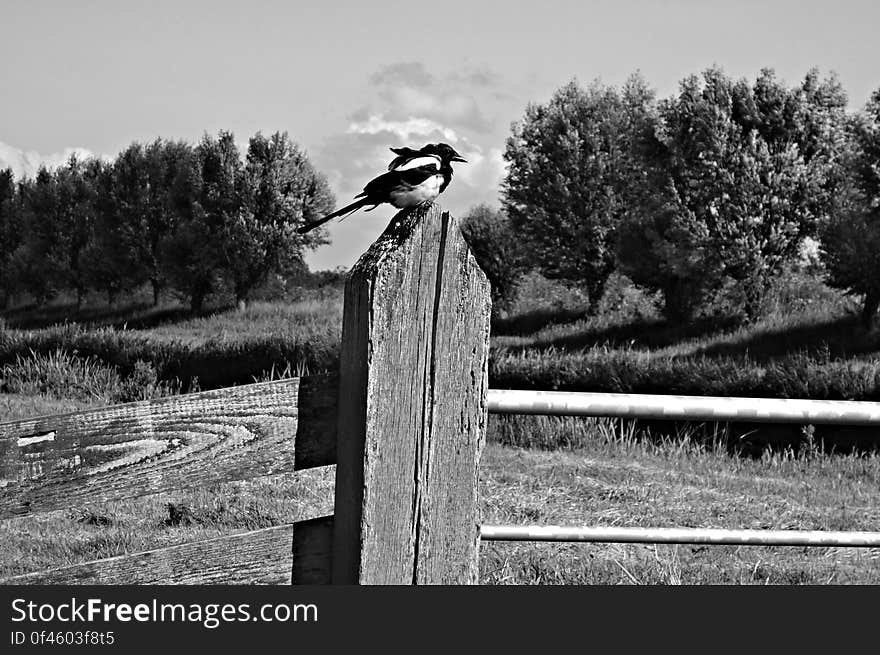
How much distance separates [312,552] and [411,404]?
48 cm

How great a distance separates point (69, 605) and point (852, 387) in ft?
44.6

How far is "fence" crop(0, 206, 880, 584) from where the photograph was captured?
2.15 meters

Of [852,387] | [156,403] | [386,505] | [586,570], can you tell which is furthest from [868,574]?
[852,387]

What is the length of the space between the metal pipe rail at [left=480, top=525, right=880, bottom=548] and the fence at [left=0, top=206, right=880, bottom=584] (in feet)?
1.69

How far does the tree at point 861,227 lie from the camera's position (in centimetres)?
1716

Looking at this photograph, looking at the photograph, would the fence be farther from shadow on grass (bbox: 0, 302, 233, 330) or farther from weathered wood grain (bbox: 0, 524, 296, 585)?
shadow on grass (bbox: 0, 302, 233, 330)

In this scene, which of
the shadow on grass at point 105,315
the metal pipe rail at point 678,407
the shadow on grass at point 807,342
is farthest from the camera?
the shadow on grass at point 105,315

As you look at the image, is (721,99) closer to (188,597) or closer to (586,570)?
(586,570)

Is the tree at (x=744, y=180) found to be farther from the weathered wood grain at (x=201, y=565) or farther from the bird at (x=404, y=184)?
the weathered wood grain at (x=201, y=565)

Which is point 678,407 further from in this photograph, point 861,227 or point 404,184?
point 861,227

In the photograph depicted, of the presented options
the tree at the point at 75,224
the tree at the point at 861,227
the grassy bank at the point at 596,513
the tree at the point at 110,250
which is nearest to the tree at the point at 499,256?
the tree at the point at 861,227

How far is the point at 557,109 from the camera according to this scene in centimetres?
2498

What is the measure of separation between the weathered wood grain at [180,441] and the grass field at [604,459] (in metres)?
2.42

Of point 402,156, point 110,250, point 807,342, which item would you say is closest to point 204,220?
point 110,250
